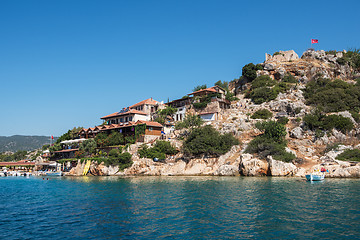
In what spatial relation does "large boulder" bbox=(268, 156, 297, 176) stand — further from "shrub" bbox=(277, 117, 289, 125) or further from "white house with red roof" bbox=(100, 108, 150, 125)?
"white house with red roof" bbox=(100, 108, 150, 125)

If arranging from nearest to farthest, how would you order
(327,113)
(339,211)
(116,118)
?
1. (339,211)
2. (327,113)
3. (116,118)

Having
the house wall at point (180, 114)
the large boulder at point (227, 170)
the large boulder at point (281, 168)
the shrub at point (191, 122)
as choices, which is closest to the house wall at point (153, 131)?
the shrub at point (191, 122)

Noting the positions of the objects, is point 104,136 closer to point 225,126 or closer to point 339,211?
point 225,126

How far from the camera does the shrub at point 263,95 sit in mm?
67812

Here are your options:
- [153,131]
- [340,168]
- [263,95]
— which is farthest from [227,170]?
[263,95]

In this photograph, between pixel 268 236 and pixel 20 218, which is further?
pixel 20 218

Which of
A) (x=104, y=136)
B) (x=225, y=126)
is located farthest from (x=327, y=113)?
(x=104, y=136)

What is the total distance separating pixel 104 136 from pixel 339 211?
53.1 metres

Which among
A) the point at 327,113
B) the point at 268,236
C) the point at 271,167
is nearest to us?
the point at 268,236

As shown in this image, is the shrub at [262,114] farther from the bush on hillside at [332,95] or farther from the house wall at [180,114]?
the house wall at [180,114]

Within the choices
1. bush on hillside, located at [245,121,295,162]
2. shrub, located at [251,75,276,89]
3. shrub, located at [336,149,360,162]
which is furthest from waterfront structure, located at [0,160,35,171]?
shrub, located at [336,149,360,162]

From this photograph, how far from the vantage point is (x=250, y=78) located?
81.8 metres

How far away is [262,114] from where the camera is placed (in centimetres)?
6084

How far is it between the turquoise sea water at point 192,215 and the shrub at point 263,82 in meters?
51.8
